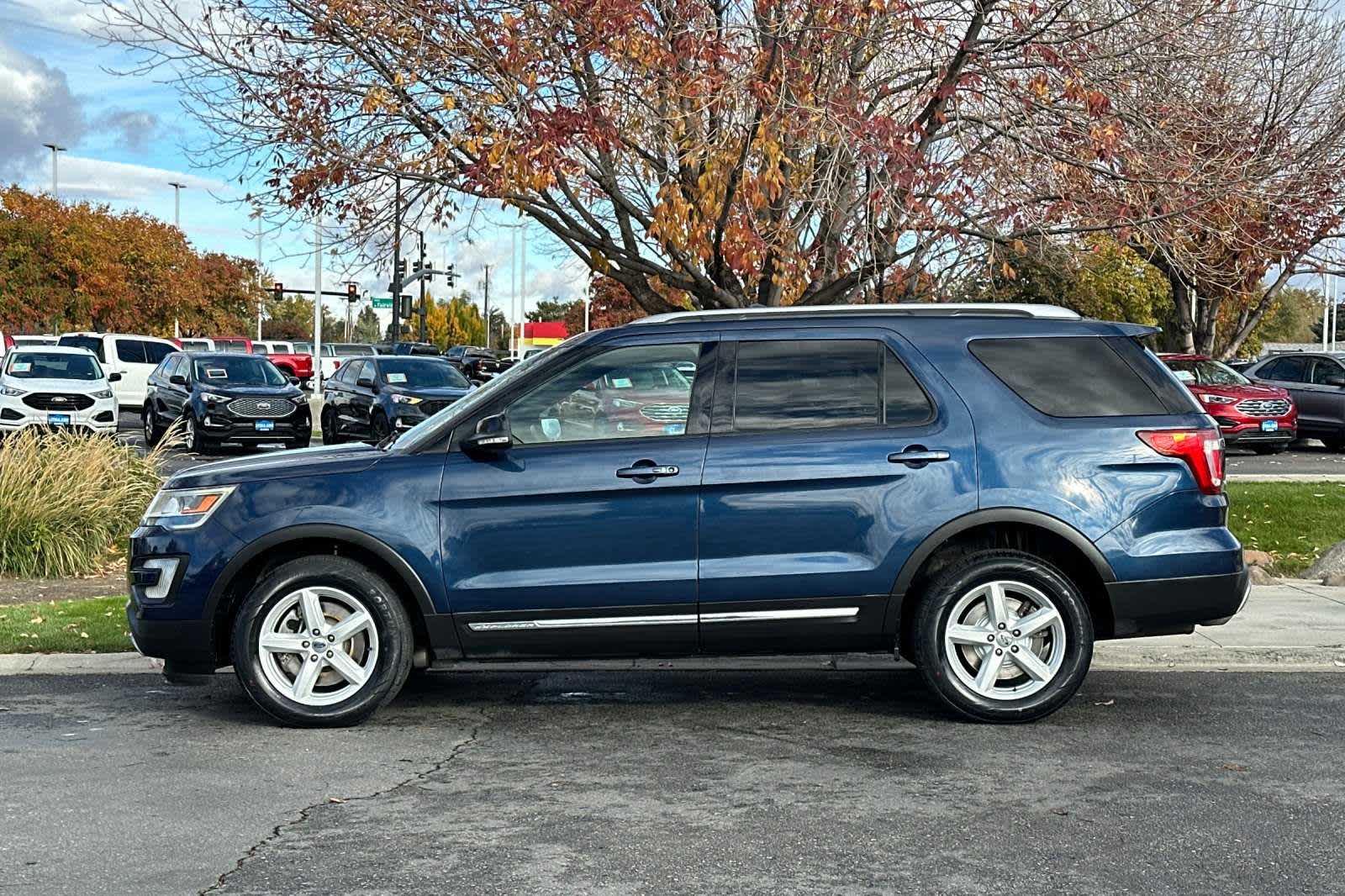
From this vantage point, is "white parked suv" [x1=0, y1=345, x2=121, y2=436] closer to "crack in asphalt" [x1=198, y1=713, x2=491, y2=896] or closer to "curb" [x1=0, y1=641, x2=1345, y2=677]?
"curb" [x1=0, y1=641, x2=1345, y2=677]

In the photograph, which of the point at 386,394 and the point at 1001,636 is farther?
the point at 386,394

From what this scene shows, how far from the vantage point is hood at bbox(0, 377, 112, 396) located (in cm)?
2511

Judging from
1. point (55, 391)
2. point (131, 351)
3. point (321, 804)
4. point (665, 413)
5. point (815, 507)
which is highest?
point (131, 351)

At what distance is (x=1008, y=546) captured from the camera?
282 inches

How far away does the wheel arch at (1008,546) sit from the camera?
268 inches

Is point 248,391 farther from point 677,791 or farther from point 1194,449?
point 677,791

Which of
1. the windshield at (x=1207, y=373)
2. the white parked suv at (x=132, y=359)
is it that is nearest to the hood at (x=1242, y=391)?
the windshield at (x=1207, y=373)

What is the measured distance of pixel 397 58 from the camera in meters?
11.4

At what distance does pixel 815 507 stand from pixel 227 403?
1920 cm

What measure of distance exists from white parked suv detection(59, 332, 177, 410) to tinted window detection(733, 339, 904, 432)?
100.0ft

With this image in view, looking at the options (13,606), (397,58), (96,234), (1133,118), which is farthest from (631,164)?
(96,234)

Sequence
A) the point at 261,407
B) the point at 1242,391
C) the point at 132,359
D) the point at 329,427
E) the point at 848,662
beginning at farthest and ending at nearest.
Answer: the point at 132,359 < the point at 329,427 < the point at 1242,391 < the point at 261,407 < the point at 848,662

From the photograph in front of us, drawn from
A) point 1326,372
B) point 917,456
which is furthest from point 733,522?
point 1326,372

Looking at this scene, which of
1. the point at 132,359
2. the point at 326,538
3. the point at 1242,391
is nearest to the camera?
the point at 326,538
